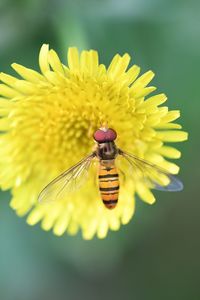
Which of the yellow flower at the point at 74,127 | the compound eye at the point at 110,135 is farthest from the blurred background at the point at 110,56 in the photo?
the compound eye at the point at 110,135

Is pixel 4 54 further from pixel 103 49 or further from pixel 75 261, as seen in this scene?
pixel 75 261

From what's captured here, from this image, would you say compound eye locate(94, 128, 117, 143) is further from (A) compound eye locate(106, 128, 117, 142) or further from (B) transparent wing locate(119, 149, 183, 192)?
(B) transparent wing locate(119, 149, 183, 192)

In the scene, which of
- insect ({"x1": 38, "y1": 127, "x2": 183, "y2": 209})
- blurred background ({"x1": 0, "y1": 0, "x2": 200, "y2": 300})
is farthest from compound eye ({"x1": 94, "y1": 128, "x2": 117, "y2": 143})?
blurred background ({"x1": 0, "y1": 0, "x2": 200, "y2": 300})

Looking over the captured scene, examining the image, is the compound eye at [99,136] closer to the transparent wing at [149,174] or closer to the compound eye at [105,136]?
the compound eye at [105,136]

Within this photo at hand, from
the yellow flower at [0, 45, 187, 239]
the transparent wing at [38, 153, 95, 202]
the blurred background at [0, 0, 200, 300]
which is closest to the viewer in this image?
the yellow flower at [0, 45, 187, 239]

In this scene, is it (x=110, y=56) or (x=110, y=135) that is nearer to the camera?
(x=110, y=135)

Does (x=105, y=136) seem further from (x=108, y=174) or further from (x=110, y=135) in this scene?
(x=108, y=174)

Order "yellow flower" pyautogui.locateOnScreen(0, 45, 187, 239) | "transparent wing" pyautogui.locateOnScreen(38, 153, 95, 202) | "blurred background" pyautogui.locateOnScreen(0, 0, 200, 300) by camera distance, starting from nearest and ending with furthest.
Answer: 1. "yellow flower" pyautogui.locateOnScreen(0, 45, 187, 239)
2. "transparent wing" pyautogui.locateOnScreen(38, 153, 95, 202)
3. "blurred background" pyautogui.locateOnScreen(0, 0, 200, 300)

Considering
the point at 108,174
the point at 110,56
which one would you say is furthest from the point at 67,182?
the point at 110,56

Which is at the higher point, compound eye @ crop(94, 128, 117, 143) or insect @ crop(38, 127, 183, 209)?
compound eye @ crop(94, 128, 117, 143)
